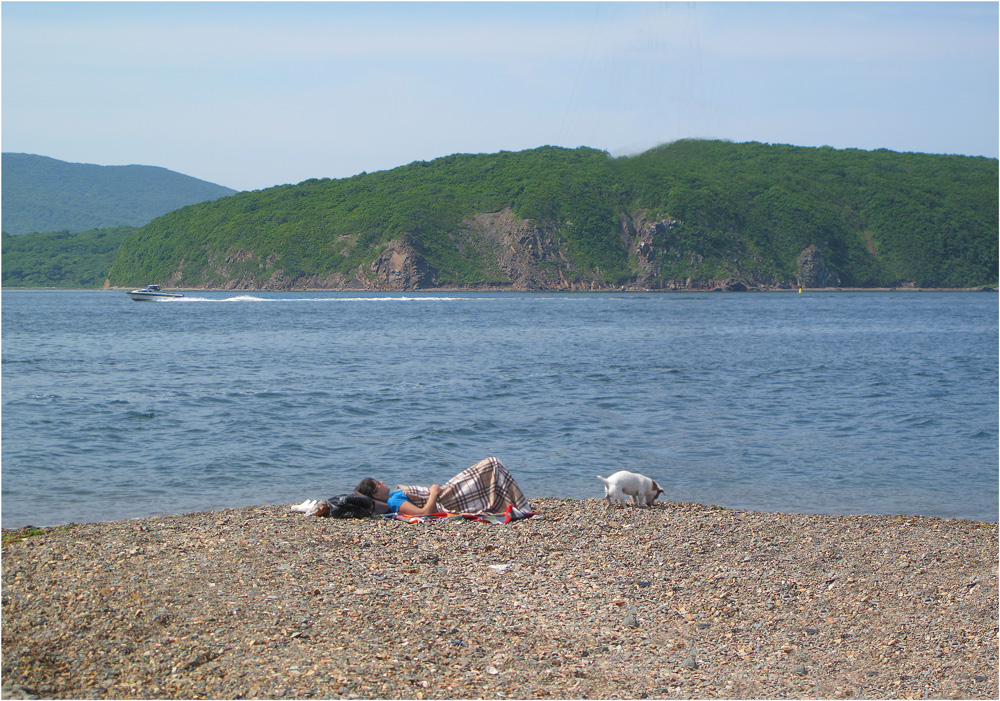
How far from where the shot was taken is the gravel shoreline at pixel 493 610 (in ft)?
21.5

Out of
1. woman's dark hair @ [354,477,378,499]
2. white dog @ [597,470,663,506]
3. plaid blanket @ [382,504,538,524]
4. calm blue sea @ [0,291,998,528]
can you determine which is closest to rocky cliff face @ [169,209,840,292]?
calm blue sea @ [0,291,998,528]

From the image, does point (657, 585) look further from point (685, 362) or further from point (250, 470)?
point (685, 362)

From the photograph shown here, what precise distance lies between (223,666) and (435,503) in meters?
5.26

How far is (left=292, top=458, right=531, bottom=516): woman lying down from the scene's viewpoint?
11664mm

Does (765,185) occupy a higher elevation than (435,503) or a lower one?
higher

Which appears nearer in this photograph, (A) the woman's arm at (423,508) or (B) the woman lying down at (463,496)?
(A) the woman's arm at (423,508)

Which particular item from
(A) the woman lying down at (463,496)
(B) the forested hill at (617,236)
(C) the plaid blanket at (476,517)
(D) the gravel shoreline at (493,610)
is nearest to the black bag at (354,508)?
(A) the woman lying down at (463,496)

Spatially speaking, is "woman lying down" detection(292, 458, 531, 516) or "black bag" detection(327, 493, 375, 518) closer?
"black bag" detection(327, 493, 375, 518)

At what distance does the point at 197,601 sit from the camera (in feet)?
25.5

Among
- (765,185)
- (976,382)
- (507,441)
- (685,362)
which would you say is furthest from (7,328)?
(765,185)

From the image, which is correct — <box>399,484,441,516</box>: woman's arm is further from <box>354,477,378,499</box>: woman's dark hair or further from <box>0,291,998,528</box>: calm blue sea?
<box>0,291,998,528</box>: calm blue sea

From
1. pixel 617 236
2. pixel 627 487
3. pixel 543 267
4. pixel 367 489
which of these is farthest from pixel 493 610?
pixel 617 236

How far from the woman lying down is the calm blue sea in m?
2.95

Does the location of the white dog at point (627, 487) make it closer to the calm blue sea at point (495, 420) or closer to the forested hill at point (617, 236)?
the calm blue sea at point (495, 420)
